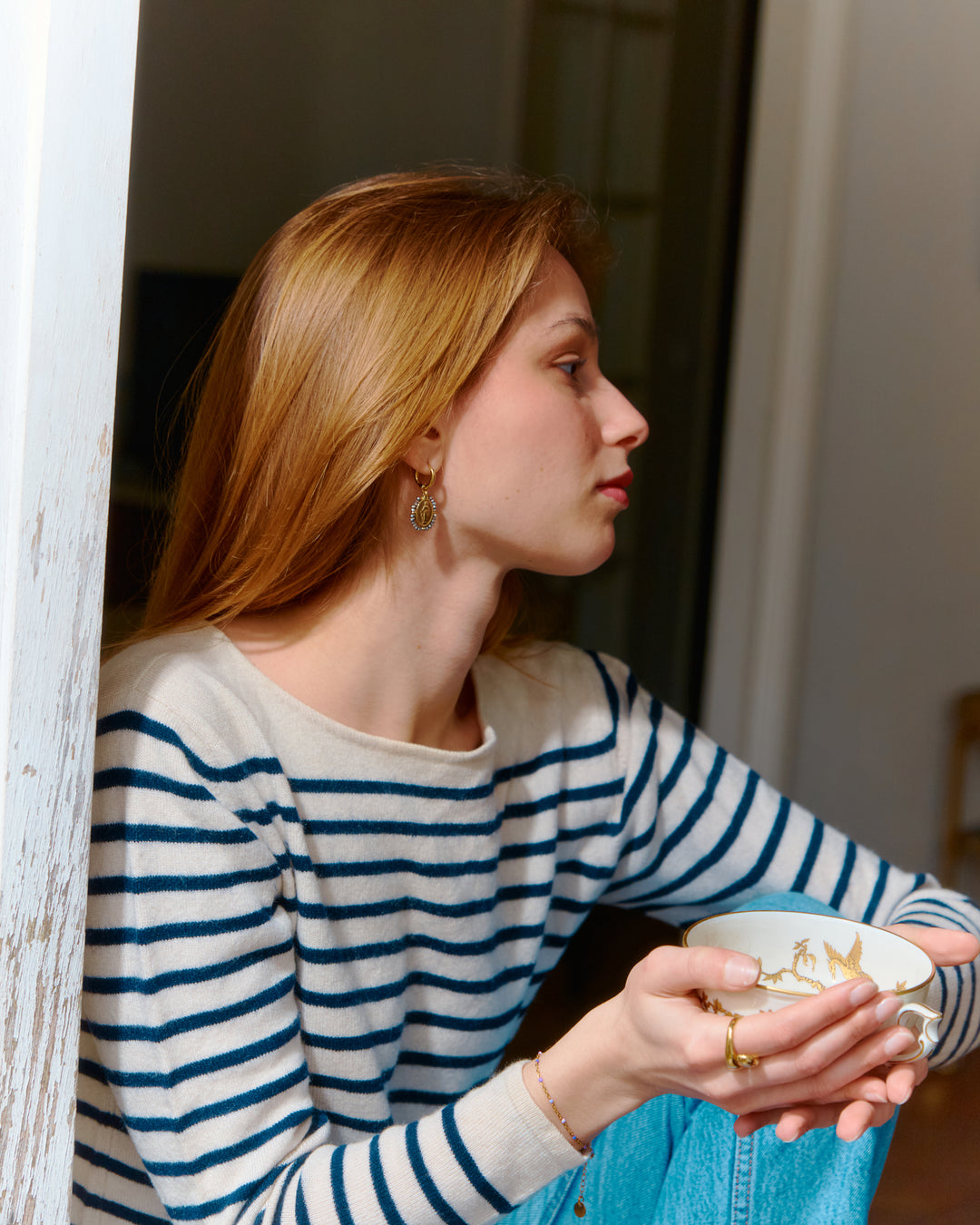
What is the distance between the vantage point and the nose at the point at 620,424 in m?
1.04

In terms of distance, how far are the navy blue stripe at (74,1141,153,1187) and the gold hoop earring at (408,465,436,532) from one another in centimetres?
52

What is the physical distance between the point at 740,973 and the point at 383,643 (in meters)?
0.43

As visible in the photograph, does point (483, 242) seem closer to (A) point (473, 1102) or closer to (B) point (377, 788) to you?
(B) point (377, 788)

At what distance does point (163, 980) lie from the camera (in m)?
0.81

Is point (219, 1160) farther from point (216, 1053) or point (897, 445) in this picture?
point (897, 445)

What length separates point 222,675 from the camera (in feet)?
3.04

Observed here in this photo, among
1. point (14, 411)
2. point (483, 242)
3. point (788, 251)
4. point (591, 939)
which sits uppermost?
point (788, 251)

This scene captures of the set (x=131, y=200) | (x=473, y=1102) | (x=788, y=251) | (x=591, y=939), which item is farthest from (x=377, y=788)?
(x=788, y=251)

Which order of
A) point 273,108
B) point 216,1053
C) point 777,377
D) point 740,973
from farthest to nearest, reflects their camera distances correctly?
1. point 777,377
2. point 273,108
3. point 216,1053
4. point 740,973

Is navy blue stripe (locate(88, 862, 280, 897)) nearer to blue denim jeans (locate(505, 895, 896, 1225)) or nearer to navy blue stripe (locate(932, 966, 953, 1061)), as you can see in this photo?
blue denim jeans (locate(505, 895, 896, 1225))

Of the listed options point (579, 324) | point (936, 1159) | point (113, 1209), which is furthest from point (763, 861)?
point (936, 1159)

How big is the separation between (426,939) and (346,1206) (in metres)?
0.26

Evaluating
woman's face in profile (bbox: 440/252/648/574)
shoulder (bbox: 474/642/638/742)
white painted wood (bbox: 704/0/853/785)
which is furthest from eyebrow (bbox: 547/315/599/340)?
white painted wood (bbox: 704/0/853/785)

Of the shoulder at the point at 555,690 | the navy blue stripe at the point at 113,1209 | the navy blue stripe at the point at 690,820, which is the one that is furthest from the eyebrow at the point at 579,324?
the navy blue stripe at the point at 113,1209
